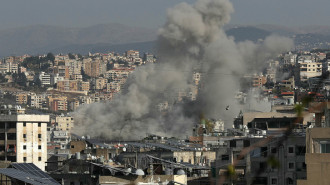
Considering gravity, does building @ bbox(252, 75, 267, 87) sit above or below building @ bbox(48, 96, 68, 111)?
above

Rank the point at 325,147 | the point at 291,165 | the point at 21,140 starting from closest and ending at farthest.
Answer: the point at 325,147 < the point at 291,165 < the point at 21,140

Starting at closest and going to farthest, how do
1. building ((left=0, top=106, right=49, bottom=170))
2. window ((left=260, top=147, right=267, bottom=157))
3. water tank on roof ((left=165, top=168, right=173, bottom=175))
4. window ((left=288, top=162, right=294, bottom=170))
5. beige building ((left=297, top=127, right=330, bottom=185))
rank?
beige building ((left=297, top=127, right=330, bottom=185)) < water tank on roof ((left=165, top=168, right=173, bottom=175)) < window ((left=288, top=162, right=294, bottom=170)) < window ((left=260, top=147, right=267, bottom=157)) < building ((left=0, top=106, right=49, bottom=170))

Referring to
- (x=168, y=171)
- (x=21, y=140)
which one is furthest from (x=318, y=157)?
(x=21, y=140)

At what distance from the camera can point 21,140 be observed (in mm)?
43906

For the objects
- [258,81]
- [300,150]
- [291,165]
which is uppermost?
[300,150]

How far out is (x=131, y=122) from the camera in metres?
84.7

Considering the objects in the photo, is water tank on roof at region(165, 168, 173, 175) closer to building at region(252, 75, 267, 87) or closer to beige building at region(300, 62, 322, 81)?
building at region(252, 75, 267, 87)

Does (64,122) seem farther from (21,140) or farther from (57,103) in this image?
(21,140)

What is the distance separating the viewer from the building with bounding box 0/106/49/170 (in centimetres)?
4344

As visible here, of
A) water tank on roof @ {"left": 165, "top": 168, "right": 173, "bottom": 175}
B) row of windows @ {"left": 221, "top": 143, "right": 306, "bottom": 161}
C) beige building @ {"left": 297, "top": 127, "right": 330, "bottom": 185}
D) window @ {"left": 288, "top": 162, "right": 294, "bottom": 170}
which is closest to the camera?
beige building @ {"left": 297, "top": 127, "right": 330, "bottom": 185}

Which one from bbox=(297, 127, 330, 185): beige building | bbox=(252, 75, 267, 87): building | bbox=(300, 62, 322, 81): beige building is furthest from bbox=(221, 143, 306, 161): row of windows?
bbox=(300, 62, 322, 81): beige building

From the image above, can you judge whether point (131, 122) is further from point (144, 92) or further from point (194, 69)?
point (194, 69)

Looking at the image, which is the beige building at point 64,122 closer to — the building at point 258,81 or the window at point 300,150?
the building at point 258,81

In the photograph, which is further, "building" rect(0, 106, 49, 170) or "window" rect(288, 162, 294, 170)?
"building" rect(0, 106, 49, 170)
